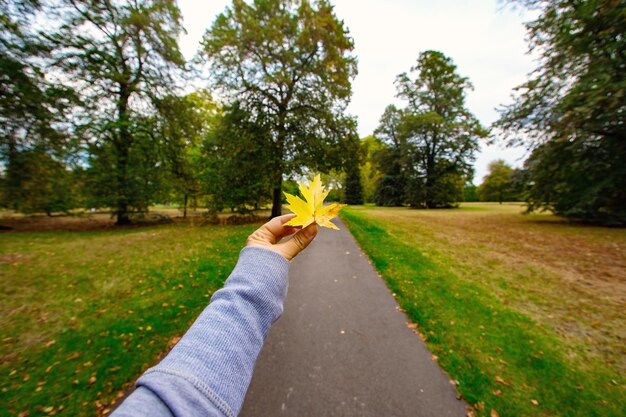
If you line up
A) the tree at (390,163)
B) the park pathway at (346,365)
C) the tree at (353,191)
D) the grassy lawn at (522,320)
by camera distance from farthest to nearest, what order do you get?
the tree at (353,191)
the tree at (390,163)
the grassy lawn at (522,320)
the park pathway at (346,365)

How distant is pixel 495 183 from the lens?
56562 mm

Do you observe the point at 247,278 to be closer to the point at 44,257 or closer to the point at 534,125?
the point at 44,257

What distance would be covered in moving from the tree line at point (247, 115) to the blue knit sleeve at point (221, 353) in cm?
1276

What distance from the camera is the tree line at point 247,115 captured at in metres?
10.9

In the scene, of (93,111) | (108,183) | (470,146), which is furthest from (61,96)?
(470,146)

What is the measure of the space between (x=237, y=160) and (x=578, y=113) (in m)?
17.5

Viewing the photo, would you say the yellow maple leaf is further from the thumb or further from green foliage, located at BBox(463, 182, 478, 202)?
green foliage, located at BBox(463, 182, 478, 202)

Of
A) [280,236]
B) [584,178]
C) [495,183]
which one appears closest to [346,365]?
[280,236]

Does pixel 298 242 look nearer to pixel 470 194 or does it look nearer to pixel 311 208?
pixel 311 208

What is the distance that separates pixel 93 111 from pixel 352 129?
15.2 meters

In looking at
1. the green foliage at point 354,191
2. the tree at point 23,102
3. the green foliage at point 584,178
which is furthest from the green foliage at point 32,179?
the green foliage at point 354,191

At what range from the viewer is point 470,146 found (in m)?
36.5

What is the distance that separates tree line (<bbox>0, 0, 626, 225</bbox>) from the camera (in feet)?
35.9

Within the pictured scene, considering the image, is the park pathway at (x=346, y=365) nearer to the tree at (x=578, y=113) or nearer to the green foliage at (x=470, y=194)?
the tree at (x=578, y=113)
